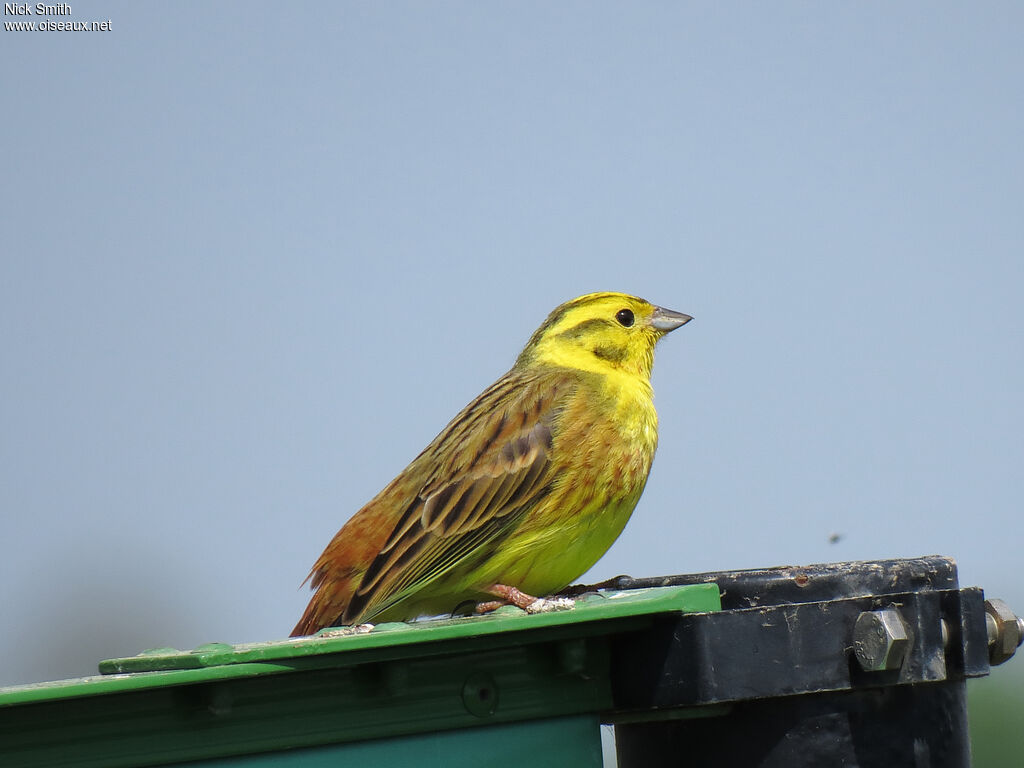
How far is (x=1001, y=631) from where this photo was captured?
351 cm

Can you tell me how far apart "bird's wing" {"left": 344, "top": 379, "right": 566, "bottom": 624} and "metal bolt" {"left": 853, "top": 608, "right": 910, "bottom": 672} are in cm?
235

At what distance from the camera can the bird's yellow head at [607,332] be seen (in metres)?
6.75

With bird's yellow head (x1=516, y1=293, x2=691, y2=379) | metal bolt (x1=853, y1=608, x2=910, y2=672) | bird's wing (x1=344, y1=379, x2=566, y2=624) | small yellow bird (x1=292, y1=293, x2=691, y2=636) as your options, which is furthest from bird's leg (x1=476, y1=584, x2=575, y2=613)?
bird's yellow head (x1=516, y1=293, x2=691, y2=379)

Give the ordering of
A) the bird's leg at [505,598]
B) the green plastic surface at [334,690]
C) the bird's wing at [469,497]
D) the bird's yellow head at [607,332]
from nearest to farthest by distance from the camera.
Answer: the green plastic surface at [334,690] < the bird's leg at [505,598] < the bird's wing at [469,497] < the bird's yellow head at [607,332]

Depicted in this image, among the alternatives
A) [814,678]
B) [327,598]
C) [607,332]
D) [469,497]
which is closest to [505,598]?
[469,497]

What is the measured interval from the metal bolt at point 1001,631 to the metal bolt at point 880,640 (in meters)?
0.37

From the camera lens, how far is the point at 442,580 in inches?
214

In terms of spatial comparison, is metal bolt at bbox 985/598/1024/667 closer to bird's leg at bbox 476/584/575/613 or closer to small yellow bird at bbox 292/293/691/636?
bird's leg at bbox 476/584/575/613

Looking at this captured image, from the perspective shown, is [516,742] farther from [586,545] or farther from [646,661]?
[586,545]

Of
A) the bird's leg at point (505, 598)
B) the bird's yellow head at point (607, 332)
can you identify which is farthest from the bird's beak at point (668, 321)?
the bird's leg at point (505, 598)

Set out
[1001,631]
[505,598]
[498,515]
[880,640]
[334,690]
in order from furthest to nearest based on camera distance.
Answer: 1. [498,515]
2. [505,598]
3. [1001,631]
4. [880,640]
5. [334,690]

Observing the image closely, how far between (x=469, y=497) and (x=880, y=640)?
2.59m

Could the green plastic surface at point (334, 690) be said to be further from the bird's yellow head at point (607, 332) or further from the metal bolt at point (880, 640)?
the bird's yellow head at point (607, 332)

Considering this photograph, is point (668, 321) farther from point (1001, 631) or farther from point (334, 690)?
point (334, 690)
